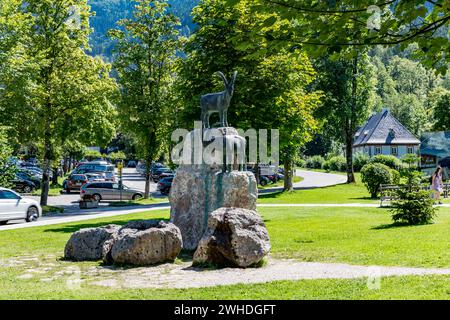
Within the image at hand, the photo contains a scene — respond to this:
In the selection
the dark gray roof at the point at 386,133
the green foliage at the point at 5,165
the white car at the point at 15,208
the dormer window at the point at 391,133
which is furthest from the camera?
the dormer window at the point at 391,133

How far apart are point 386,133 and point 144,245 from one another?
68.8 meters

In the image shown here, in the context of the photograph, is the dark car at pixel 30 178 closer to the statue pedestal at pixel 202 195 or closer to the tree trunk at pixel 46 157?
the tree trunk at pixel 46 157

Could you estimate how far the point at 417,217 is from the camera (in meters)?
15.8

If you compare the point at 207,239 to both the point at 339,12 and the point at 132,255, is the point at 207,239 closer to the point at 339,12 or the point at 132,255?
the point at 132,255

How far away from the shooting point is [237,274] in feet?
30.6

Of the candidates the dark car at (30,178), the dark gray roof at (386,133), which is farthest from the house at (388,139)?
the dark car at (30,178)

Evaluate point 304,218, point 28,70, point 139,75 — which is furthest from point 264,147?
Answer: point 139,75

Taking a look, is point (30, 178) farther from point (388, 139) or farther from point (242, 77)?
point (388, 139)

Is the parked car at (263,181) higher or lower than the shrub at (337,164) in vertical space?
lower

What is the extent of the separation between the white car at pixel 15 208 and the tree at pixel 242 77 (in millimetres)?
7625

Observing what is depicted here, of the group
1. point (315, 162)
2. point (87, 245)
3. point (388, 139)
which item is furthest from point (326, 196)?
point (315, 162)

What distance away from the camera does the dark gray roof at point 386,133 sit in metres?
72.5

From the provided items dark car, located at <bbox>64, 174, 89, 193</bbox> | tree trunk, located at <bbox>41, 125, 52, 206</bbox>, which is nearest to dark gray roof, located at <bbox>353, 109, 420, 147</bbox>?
dark car, located at <bbox>64, 174, 89, 193</bbox>
